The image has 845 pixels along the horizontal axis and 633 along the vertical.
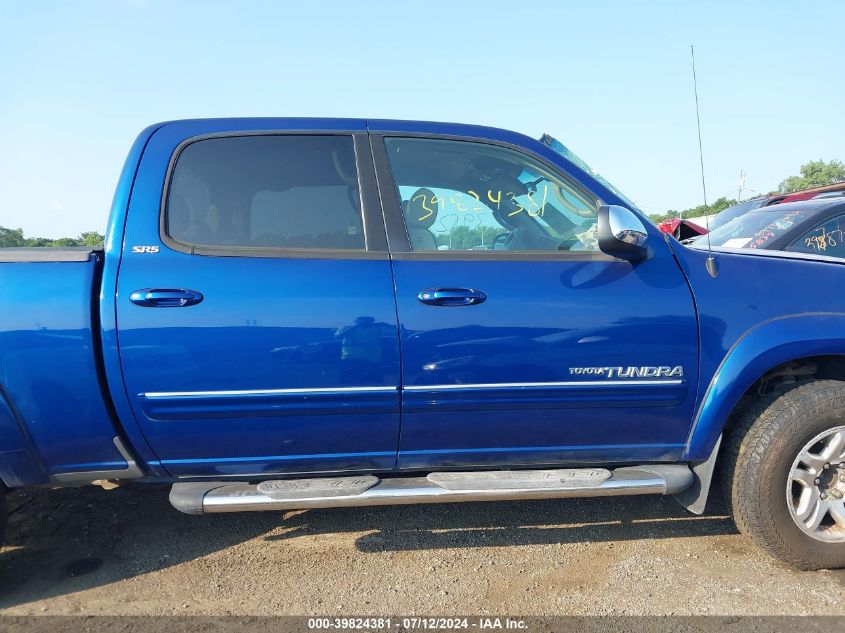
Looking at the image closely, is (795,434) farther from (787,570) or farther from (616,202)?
(616,202)

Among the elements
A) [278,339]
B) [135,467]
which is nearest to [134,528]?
[135,467]

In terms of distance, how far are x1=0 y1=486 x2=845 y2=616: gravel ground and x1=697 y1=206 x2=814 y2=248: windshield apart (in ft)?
8.41

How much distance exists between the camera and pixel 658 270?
7.57ft

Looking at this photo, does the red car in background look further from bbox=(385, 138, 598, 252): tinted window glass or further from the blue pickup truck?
bbox=(385, 138, 598, 252): tinted window glass

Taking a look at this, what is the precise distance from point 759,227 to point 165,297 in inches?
184

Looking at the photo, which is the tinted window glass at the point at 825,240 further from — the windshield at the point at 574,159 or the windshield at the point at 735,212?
the windshield at the point at 574,159

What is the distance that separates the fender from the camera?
2.25 metres

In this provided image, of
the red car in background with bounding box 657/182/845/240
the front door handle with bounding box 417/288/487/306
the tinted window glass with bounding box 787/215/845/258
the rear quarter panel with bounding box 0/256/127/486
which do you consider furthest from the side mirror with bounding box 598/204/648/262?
the red car in background with bounding box 657/182/845/240

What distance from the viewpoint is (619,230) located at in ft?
7.08

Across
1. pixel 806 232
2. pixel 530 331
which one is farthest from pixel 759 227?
pixel 530 331

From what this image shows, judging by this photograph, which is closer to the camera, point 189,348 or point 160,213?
point 189,348

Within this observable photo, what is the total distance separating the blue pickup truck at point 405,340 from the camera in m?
2.09

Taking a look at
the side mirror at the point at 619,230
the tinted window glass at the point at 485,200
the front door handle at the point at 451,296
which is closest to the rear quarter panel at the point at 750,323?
the side mirror at the point at 619,230

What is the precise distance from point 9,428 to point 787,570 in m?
3.22
